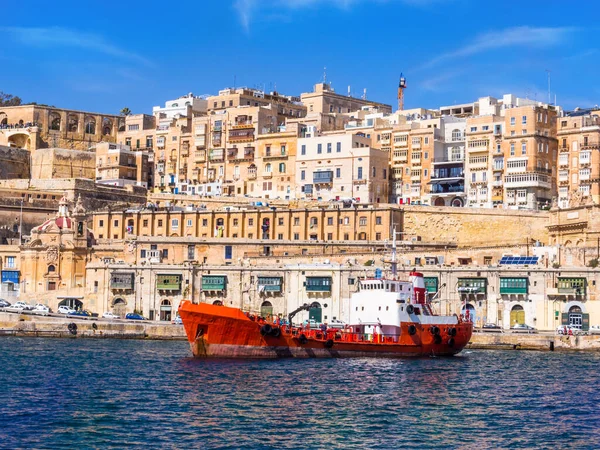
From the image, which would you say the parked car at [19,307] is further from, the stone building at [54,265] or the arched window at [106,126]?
the arched window at [106,126]

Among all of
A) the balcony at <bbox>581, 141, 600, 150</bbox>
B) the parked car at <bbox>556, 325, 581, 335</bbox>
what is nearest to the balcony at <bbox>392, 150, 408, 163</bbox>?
the balcony at <bbox>581, 141, 600, 150</bbox>

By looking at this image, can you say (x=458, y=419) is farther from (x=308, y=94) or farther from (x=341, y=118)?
(x=308, y=94)

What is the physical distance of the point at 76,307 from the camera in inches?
3243

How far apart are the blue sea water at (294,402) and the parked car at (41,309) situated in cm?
1508

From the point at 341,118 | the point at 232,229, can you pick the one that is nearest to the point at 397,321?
the point at 232,229

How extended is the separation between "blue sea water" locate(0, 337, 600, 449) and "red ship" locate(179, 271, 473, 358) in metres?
1.39

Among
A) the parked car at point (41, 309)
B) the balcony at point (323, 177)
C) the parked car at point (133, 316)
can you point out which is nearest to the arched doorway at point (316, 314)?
the parked car at point (133, 316)

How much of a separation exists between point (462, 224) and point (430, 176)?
16198 millimetres

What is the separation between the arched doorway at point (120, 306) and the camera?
80.2 m

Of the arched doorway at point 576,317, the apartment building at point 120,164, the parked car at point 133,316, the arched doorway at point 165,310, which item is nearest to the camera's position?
the arched doorway at point 576,317

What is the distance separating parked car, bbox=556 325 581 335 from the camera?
65.7 metres

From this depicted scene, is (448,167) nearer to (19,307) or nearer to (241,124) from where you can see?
(241,124)

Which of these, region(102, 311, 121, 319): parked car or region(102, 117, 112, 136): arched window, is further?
region(102, 117, 112, 136): arched window

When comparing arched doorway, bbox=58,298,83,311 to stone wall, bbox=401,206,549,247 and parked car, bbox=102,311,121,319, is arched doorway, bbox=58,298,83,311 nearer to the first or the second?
parked car, bbox=102,311,121,319
